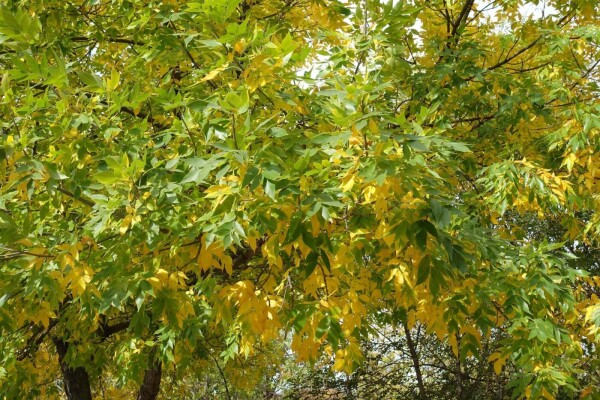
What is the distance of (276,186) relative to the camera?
2.14 meters

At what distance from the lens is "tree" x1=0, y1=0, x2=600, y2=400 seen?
2264 millimetres

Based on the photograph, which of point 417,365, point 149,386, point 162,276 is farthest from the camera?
point 417,365

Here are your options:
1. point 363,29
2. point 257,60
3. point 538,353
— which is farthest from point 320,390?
point 257,60

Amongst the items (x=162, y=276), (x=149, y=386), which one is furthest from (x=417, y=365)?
(x=162, y=276)

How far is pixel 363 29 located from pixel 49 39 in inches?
104

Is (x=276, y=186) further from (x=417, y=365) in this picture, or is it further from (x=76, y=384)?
(x=417, y=365)

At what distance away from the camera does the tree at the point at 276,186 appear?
2264 millimetres

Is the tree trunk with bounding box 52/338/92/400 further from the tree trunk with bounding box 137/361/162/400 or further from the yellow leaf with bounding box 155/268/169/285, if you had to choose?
the yellow leaf with bounding box 155/268/169/285

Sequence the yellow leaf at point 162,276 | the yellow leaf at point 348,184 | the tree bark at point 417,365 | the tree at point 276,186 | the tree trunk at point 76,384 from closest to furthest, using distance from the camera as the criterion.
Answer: the yellow leaf at point 348,184, the tree at point 276,186, the yellow leaf at point 162,276, the tree trunk at point 76,384, the tree bark at point 417,365

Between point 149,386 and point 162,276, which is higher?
point 149,386

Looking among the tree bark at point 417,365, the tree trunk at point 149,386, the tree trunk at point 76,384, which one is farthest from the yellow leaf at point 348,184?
the tree bark at point 417,365

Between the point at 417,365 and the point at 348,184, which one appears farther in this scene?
the point at 417,365

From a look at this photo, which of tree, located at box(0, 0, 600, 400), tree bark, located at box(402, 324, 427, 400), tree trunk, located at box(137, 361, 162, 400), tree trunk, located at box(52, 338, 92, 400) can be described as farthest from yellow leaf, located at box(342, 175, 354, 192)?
tree bark, located at box(402, 324, 427, 400)

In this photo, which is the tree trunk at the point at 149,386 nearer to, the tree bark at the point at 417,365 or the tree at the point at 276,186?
the tree at the point at 276,186
